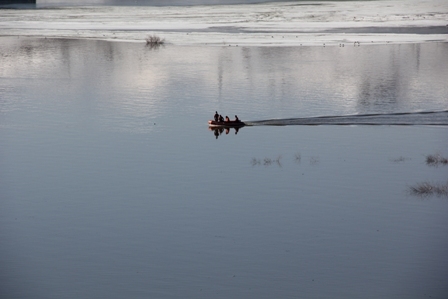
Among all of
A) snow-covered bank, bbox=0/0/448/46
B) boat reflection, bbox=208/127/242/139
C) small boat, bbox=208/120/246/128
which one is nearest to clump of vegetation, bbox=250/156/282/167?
boat reflection, bbox=208/127/242/139

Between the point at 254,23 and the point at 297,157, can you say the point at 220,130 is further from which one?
the point at 254,23

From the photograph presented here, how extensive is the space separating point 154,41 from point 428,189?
57.0m

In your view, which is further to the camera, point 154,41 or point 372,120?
point 154,41

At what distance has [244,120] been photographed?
4247cm

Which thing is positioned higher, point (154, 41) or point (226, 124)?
point (154, 41)

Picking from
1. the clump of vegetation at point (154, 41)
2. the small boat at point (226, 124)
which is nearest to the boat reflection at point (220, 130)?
the small boat at point (226, 124)

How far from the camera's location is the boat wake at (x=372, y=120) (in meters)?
41.4

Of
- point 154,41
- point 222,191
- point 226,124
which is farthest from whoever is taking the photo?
point 154,41

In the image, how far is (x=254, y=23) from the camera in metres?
106

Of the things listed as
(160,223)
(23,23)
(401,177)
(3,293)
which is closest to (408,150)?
(401,177)

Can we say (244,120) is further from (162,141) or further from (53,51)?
(53,51)

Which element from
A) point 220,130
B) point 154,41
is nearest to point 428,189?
point 220,130

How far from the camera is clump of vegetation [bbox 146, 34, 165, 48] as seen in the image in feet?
270

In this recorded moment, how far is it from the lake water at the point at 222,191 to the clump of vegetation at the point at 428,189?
0.34 meters
